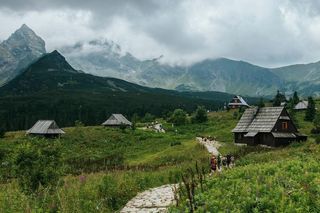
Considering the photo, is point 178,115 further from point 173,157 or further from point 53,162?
point 53,162

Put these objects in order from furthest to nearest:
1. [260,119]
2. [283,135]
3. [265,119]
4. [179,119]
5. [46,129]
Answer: [179,119] < [46,129] < [260,119] < [265,119] < [283,135]

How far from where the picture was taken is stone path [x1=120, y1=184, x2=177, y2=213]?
661 inches

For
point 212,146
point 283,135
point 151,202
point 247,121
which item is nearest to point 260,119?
point 247,121

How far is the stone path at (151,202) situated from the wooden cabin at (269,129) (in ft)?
175

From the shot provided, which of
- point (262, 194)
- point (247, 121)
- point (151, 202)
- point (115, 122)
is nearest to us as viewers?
point (262, 194)

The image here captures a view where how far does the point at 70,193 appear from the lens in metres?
17.6

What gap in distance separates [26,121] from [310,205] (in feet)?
556

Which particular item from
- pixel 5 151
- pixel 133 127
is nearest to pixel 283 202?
pixel 5 151

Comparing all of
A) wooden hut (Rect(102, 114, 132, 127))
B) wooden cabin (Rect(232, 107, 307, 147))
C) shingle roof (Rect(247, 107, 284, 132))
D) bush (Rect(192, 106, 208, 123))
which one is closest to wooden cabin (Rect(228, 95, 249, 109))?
bush (Rect(192, 106, 208, 123))

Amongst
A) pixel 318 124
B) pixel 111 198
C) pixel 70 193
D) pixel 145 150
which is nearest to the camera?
pixel 70 193

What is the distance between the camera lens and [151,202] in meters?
18.3

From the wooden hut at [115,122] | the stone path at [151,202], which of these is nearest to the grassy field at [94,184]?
the stone path at [151,202]

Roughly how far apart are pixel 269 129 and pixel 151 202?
57.3 m

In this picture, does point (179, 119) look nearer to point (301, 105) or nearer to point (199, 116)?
point (199, 116)
